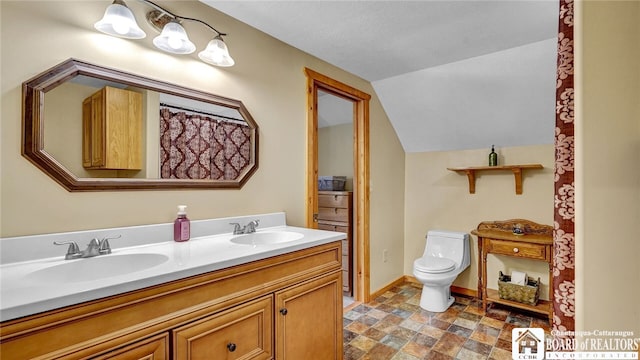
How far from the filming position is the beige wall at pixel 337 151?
354cm

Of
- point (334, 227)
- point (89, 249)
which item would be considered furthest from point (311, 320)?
point (334, 227)

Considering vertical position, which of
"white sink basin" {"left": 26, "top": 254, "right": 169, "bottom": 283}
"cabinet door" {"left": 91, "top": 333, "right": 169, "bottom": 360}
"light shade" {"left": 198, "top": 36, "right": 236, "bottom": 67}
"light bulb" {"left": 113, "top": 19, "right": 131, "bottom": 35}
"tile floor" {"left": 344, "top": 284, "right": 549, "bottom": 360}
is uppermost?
"light shade" {"left": 198, "top": 36, "right": 236, "bottom": 67}

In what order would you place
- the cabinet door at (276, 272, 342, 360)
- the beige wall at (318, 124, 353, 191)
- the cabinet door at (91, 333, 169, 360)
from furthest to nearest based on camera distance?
the beige wall at (318, 124, 353, 191)
the cabinet door at (276, 272, 342, 360)
the cabinet door at (91, 333, 169, 360)

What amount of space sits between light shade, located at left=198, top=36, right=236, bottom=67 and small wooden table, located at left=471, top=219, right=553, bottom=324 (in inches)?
101

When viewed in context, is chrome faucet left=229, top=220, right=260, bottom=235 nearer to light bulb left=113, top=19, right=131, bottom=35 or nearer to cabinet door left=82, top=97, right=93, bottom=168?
cabinet door left=82, top=97, right=93, bottom=168

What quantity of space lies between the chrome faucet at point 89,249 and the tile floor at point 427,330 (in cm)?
160

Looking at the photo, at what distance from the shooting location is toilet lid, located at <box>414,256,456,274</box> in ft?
8.79

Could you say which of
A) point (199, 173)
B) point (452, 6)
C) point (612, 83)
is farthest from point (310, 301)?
point (452, 6)

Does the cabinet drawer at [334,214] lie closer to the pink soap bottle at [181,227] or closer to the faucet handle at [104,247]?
the pink soap bottle at [181,227]

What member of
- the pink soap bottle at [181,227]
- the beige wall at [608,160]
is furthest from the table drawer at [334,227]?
the beige wall at [608,160]

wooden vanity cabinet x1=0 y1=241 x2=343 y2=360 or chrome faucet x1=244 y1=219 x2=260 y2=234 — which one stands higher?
chrome faucet x1=244 y1=219 x2=260 y2=234

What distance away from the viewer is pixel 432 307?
9.09ft

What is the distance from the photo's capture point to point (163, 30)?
4.89 feet

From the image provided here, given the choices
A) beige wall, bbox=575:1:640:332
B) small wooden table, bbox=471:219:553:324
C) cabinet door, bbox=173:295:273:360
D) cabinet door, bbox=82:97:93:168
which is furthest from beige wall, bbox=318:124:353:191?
beige wall, bbox=575:1:640:332
